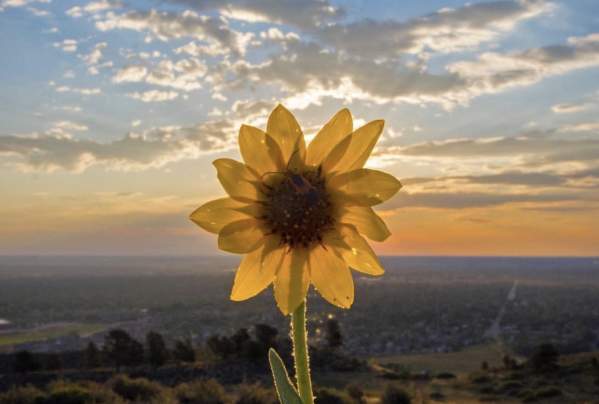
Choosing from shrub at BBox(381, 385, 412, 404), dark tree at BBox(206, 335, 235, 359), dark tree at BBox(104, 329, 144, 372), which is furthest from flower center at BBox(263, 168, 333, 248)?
dark tree at BBox(104, 329, 144, 372)

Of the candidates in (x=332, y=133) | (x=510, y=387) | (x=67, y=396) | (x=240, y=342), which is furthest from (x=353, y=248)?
(x=240, y=342)

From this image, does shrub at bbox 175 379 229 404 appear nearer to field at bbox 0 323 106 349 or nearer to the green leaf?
the green leaf

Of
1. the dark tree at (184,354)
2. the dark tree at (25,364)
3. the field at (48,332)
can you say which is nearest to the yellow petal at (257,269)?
the dark tree at (25,364)

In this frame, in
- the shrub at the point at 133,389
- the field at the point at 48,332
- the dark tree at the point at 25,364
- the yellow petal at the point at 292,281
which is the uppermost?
the yellow petal at the point at 292,281

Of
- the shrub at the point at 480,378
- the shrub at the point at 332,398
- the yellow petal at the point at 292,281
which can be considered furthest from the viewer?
the shrub at the point at 480,378

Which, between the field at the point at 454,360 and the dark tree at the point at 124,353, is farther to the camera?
the field at the point at 454,360

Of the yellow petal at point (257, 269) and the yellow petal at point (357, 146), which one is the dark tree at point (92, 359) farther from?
the yellow petal at point (357, 146)

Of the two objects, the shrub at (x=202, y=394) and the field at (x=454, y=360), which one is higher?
the shrub at (x=202, y=394)
